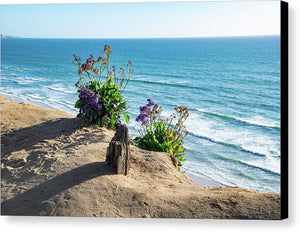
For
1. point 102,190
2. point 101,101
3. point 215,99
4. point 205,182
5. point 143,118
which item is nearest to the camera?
point 102,190

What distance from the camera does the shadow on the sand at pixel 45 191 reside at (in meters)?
4.59

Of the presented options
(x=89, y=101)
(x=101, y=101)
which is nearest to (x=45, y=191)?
(x=89, y=101)

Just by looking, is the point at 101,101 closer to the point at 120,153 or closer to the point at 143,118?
the point at 143,118

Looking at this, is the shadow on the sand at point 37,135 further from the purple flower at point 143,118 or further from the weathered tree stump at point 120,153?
the weathered tree stump at point 120,153

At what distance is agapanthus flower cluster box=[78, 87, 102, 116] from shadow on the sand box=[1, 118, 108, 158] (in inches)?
14.9

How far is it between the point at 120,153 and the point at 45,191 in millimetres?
1075

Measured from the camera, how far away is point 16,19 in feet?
20.0

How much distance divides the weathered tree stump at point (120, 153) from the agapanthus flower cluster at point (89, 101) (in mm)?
1624

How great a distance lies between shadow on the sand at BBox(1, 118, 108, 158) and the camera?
6.05 m

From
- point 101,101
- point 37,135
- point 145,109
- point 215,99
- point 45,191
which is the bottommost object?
point 215,99

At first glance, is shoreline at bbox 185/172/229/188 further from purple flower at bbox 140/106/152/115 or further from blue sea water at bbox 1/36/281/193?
purple flower at bbox 140/106/152/115

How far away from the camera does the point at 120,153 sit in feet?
15.6

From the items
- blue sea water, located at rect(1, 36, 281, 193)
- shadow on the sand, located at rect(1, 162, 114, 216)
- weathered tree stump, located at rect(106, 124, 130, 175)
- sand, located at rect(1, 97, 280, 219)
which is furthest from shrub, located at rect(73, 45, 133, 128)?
blue sea water, located at rect(1, 36, 281, 193)

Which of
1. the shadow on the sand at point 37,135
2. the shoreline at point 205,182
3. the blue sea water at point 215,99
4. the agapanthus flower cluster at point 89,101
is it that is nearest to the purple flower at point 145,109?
the agapanthus flower cluster at point 89,101
